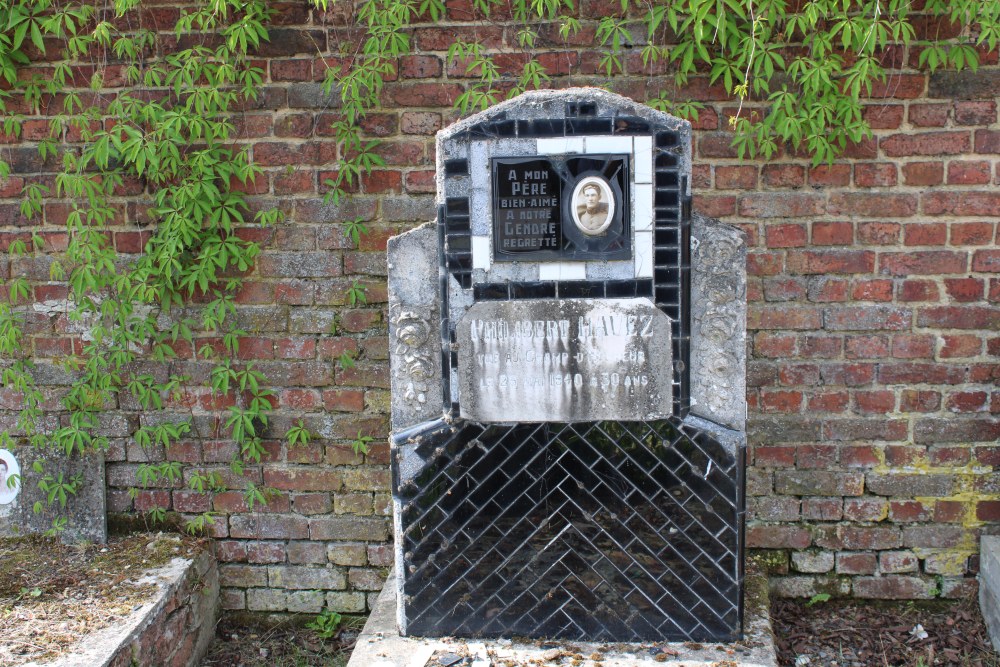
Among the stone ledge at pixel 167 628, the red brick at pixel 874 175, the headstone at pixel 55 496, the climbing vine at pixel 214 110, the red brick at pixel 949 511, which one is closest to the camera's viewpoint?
the stone ledge at pixel 167 628

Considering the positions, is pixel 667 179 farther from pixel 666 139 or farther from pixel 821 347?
pixel 821 347

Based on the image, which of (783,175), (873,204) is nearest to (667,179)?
(783,175)

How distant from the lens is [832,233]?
114 inches

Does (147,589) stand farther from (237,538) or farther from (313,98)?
(313,98)

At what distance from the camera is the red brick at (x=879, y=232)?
2881 millimetres

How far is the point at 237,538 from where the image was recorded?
10.5 feet

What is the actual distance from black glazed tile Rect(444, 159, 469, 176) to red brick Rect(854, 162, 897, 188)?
1.45 m

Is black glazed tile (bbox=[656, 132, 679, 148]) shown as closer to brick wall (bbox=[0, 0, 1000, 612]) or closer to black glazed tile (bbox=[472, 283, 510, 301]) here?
black glazed tile (bbox=[472, 283, 510, 301])

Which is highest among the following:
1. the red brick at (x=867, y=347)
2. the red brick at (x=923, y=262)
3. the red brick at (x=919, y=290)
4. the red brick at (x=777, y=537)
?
the red brick at (x=923, y=262)

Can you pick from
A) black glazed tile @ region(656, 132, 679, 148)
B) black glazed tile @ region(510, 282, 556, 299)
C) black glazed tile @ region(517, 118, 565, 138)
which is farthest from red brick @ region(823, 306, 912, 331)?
black glazed tile @ region(517, 118, 565, 138)

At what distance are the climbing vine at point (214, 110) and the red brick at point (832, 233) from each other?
0.80ft

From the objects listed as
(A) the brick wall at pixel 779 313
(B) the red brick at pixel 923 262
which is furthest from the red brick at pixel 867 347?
(B) the red brick at pixel 923 262

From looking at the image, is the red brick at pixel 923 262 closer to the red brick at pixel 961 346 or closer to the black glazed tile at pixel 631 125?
the red brick at pixel 961 346

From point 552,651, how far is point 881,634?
1.32 m
